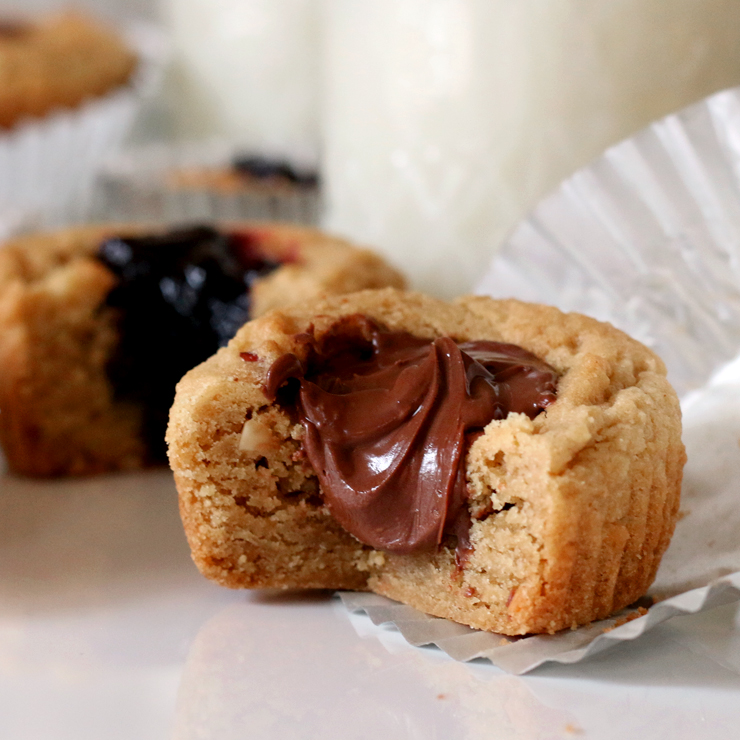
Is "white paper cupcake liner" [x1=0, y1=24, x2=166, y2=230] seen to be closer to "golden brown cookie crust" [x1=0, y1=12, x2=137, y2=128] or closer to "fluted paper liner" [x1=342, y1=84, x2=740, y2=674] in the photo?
"golden brown cookie crust" [x1=0, y1=12, x2=137, y2=128]

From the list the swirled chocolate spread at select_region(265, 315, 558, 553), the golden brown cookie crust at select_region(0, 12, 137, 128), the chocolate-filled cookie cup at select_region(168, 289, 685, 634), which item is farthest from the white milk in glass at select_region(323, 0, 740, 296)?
the golden brown cookie crust at select_region(0, 12, 137, 128)

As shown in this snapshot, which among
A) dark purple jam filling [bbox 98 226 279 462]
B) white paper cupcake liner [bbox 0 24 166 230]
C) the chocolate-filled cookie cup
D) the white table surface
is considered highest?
white paper cupcake liner [bbox 0 24 166 230]

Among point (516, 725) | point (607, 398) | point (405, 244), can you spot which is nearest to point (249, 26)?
point (405, 244)

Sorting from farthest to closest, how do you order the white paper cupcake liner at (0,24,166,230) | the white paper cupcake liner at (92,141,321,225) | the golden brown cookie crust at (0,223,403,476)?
the white paper cupcake liner at (0,24,166,230) → the white paper cupcake liner at (92,141,321,225) → the golden brown cookie crust at (0,223,403,476)

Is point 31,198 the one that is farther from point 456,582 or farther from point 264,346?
point 456,582

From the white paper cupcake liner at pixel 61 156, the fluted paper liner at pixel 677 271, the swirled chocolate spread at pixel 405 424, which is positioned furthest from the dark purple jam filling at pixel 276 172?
the swirled chocolate spread at pixel 405 424
